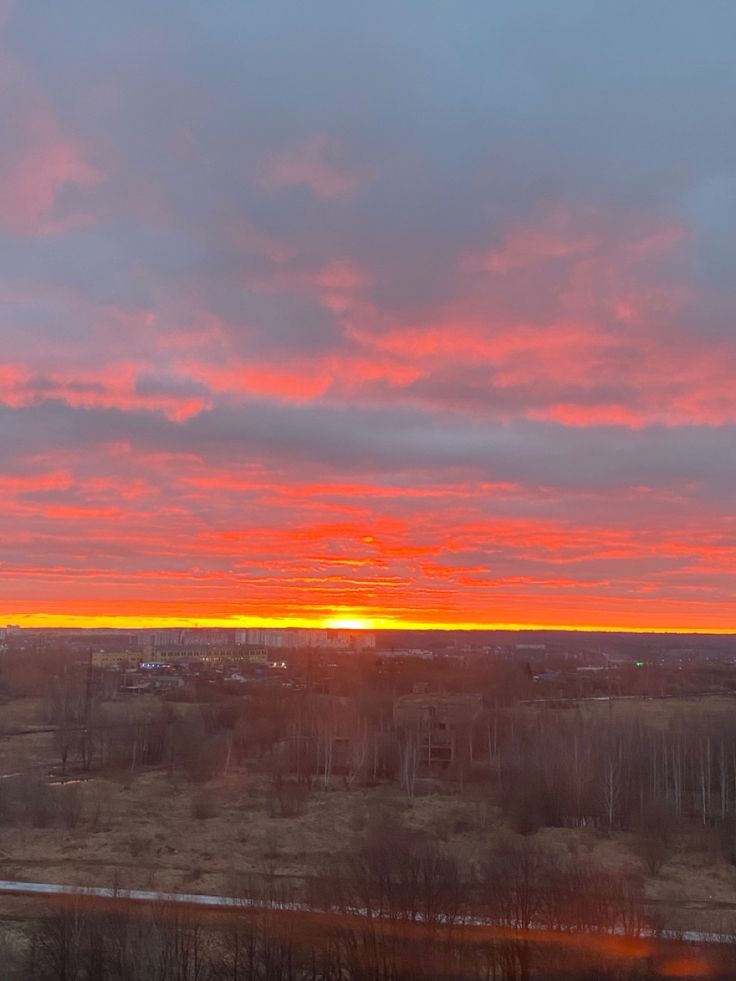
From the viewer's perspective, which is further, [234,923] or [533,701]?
[533,701]

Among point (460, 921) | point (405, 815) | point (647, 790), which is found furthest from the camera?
point (647, 790)

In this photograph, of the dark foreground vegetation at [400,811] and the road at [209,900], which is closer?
the dark foreground vegetation at [400,811]

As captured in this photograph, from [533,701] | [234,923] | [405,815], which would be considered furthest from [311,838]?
[533,701]

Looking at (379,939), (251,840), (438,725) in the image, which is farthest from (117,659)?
(379,939)

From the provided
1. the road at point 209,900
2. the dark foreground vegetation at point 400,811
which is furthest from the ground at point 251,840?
the road at point 209,900

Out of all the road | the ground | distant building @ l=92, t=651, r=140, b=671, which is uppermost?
the road

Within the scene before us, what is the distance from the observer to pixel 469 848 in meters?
39.5

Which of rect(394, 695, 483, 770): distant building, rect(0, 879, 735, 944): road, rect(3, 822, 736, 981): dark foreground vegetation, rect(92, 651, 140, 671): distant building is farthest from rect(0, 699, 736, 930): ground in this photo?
rect(92, 651, 140, 671): distant building

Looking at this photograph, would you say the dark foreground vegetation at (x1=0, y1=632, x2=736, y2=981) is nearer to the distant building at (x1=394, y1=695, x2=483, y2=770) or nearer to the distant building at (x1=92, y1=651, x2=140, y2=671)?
the distant building at (x1=394, y1=695, x2=483, y2=770)

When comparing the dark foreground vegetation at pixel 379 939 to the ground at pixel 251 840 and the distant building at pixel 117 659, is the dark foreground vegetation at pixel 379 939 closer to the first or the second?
the ground at pixel 251 840

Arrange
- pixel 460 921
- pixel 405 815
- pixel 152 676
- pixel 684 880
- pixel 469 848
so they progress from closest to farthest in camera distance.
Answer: pixel 460 921 < pixel 684 880 < pixel 469 848 < pixel 405 815 < pixel 152 676

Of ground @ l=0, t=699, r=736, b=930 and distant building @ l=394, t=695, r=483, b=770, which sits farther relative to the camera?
distant building @ l=394, t=695, r=483, b=770

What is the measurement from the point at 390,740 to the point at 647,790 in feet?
57.5

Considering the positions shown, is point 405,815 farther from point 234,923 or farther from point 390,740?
point 234,923
